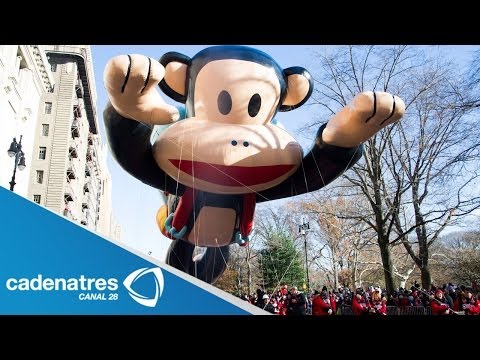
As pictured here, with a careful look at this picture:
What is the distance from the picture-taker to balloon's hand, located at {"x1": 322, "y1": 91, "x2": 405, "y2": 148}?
13.3 feet

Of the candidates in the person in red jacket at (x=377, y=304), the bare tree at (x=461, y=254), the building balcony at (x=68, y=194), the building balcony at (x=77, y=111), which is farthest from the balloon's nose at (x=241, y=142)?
the building balcony at (x=77, y=111)

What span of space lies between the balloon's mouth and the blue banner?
3.15 ft

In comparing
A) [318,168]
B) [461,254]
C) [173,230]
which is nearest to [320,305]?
[318,168]

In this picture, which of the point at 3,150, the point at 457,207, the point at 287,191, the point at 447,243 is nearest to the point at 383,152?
the point at 457,207

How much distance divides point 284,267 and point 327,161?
175 centimetres

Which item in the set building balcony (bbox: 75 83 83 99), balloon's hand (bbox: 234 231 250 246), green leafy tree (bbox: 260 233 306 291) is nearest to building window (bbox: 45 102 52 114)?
building balcony (bbox: 75 83 83 99)

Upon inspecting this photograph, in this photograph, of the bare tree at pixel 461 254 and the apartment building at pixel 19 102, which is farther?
the bare tree at pixel 461 254

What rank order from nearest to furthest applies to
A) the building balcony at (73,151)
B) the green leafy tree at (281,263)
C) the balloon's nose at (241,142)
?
the balloon's nose at (241,142) → the green leafy tree at (281,263) → the building balcony at (73,151)

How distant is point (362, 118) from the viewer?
4.12 meters

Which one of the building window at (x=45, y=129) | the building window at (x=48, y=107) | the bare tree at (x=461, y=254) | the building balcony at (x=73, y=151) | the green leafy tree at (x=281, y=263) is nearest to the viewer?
the green leafy tree at (x=281, y=263)

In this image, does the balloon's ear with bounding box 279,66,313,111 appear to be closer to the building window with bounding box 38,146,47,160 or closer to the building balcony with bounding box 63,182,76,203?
the building window with bounding box 38,146,47,160

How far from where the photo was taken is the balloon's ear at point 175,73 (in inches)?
184

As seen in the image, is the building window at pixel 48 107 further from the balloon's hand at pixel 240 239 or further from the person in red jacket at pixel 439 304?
the person in red jacket at pixel 439 304

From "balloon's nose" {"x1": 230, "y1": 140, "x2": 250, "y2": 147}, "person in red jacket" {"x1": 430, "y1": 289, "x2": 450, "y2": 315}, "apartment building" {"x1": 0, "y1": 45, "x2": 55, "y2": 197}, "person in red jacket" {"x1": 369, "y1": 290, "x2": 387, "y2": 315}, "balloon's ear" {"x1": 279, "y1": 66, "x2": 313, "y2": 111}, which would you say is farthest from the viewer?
"person in red jacket" {"x1": 430, "y1": 289, "x2": 450, "y2": 315}
